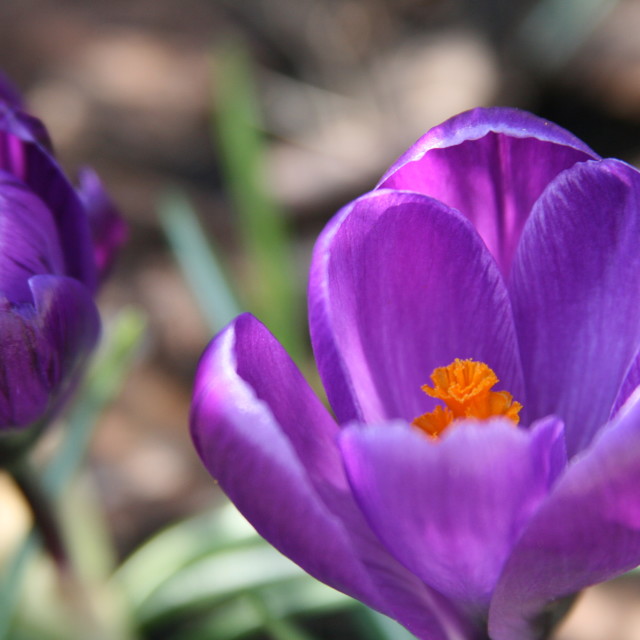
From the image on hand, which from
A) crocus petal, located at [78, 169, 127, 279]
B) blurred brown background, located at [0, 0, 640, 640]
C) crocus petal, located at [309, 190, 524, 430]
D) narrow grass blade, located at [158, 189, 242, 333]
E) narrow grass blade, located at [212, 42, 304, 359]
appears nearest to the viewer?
crocus petal, located at [309, 190, 524, 430]

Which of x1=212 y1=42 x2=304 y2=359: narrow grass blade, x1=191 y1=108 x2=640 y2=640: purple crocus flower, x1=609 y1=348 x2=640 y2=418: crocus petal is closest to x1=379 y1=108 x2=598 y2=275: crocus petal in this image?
x1=191 y1=108 x2=640 y2=640: purple crocus flower

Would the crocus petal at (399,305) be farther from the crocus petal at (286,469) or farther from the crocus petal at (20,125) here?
the crocus petal at (20,125)

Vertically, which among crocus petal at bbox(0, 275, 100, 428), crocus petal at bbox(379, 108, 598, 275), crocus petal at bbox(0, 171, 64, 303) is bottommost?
crocus petal at bbox(0, 275, 100, 428)

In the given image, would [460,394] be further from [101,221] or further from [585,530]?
[101,221]

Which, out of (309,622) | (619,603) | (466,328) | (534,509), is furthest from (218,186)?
(534,509)

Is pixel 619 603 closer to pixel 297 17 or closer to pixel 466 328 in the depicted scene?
pixel 466 328

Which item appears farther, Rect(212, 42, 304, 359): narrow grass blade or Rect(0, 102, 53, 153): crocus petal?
Rect(212, 42, 304, 359): narrow grass blade

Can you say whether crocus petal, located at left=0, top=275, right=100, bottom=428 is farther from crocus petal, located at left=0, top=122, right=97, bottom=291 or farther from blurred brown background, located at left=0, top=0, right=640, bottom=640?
blurred brown background, located at left=0, top=0, right=640, bottom=640
